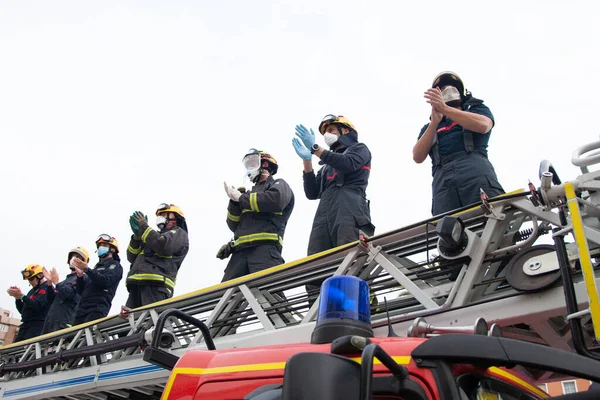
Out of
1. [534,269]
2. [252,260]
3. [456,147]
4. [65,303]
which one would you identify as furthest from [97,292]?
[534,269]

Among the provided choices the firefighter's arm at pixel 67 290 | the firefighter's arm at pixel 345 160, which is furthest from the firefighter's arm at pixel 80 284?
the firefighter's arm at pixel 345 160

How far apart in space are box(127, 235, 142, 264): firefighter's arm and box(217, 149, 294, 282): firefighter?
1.48 meters

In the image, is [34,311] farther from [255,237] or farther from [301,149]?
[301,149]

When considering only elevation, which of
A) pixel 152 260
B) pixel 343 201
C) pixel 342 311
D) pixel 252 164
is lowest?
pixel 342 311

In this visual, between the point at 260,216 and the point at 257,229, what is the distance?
15 cm

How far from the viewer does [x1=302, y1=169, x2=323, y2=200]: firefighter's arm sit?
15.9 feet

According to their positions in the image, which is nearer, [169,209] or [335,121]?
[335,121]

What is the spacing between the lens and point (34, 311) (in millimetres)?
8273

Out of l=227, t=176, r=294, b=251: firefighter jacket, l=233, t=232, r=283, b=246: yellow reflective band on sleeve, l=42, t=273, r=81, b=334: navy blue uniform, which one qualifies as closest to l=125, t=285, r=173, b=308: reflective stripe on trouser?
l=227, t=176, r=294, b=251: firefighter jacket

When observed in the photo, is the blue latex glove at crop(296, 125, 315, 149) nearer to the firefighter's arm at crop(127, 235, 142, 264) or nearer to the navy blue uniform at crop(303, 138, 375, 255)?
the navy blue uniform at crop(303, 138, 375, 255)

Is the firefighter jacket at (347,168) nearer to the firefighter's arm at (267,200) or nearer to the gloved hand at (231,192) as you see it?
the firefighter's arm at (267,200)

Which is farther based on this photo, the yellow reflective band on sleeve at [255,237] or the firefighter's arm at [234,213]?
the firefighter's arm at [234,213]

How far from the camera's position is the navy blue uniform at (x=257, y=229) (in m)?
4.82

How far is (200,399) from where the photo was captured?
175cm
